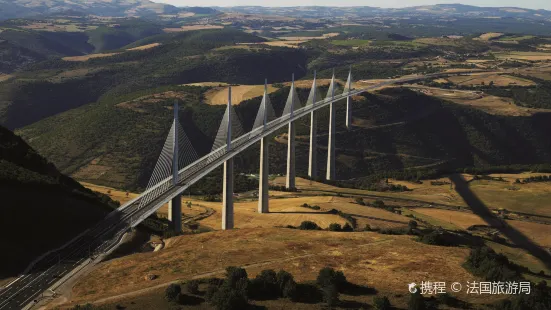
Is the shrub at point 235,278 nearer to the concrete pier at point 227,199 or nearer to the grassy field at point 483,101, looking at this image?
the concrete pier at point 227,199

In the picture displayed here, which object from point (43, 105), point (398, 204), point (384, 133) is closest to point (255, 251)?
point (398, 204)

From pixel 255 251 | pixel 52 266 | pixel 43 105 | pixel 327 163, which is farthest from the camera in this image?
pixel 43 105

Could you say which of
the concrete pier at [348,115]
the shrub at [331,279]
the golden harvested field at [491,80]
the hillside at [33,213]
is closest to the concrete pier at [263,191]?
the hillside at [33,213]

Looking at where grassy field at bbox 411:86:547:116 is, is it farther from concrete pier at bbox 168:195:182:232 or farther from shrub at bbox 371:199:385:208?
concrete pier at bbox 168:195:182:232

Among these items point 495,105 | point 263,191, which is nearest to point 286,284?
point 263,191

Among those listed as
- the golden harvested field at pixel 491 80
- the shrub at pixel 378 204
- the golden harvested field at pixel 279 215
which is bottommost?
the shrub at pixel 378 204

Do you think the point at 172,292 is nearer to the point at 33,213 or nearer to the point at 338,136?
the point at 33,213

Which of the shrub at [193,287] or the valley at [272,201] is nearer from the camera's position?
the shrub at [193,287]

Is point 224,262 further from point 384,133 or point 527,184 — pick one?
point 384,133
